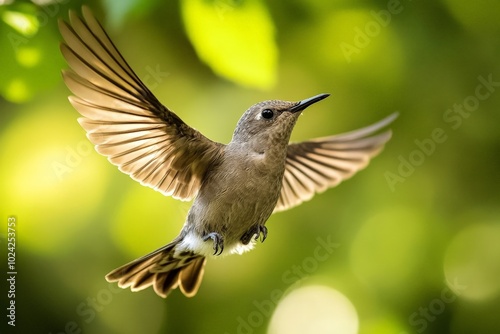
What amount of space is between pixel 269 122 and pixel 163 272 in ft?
2.79

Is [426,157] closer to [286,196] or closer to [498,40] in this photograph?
[498,40]

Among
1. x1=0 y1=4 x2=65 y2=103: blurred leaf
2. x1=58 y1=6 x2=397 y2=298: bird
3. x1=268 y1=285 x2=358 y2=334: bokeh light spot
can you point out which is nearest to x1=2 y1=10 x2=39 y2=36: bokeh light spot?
x1=0 y1=4 x2=65 y2=103: blurred leaf

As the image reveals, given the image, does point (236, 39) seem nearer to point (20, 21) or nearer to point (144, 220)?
point (20, 21)

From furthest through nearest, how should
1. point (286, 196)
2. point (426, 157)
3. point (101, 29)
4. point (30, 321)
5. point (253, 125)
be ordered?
point (426, 157), point (30, 321), point (286, 196), point (253, 125), point (101, 29)

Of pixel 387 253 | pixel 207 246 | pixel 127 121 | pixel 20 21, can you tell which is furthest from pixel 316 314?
pixel 20 21

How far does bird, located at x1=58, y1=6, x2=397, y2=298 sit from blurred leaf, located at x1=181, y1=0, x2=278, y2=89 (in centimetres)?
16

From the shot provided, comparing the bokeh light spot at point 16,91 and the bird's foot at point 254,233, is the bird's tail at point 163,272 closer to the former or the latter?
the bird's foot at point 254,233

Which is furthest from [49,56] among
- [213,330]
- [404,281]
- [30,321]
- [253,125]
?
[404,281]

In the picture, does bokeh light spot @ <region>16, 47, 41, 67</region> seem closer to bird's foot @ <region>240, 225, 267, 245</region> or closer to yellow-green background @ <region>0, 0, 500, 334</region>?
yellow-green background @ <region>0, 0, 500, 334</region>

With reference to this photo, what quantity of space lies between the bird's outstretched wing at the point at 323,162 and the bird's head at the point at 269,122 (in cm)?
59

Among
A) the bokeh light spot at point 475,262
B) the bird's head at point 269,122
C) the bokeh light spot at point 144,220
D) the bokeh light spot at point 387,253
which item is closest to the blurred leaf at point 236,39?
the bird's head at point 269,122

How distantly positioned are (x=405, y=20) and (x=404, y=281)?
1446 mm

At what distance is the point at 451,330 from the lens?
12.0 ft

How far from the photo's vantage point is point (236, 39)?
2.42 metres
